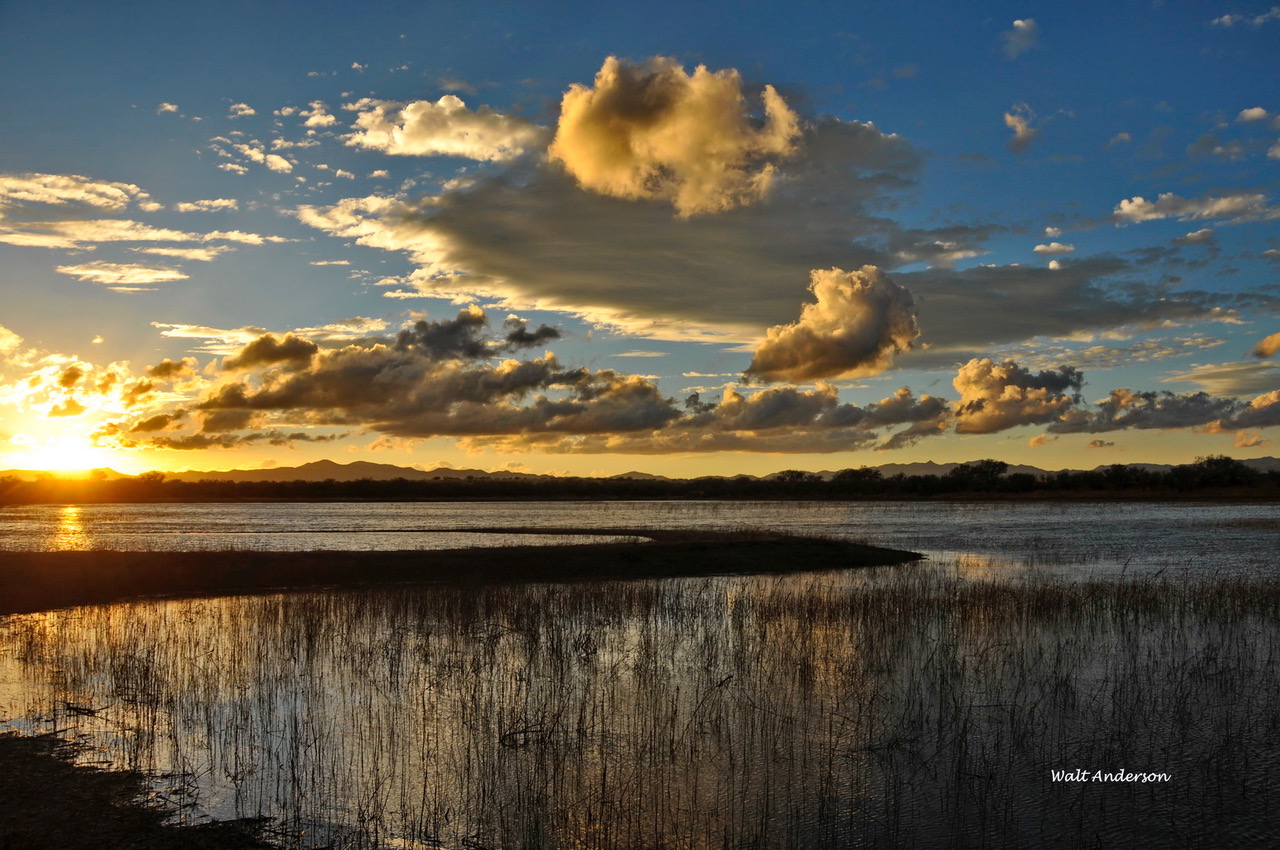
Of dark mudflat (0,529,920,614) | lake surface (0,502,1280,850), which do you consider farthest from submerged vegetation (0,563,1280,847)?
dark mudflat (0,529,920,614)

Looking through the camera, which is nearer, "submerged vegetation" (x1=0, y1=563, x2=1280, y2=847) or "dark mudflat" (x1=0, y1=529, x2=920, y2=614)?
"submerged vegetation" (x1=0, y1=563, x2=1280, y2=847)

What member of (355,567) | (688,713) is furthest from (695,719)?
(355,567)

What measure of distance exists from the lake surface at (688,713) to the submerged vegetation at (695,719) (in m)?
0.06

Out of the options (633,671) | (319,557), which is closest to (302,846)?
(633,671)

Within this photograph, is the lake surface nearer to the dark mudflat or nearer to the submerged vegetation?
the submerged vegetation

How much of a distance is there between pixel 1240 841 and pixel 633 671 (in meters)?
10.7

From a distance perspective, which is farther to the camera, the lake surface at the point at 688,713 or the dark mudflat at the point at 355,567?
the dark mudflat at the point at 355,567

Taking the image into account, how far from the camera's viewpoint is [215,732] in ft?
43.6

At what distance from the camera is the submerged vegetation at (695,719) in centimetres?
1023

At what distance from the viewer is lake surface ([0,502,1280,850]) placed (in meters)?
10.3

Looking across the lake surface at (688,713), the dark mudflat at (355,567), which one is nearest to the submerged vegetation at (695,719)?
the lake surface at (688,713)

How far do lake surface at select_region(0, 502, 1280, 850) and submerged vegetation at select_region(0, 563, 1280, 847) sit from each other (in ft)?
0.20

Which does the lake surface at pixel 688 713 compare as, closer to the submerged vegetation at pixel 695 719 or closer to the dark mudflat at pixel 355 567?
the submerged vegetation at pixel 695 719

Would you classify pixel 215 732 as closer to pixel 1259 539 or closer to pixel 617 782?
pixel 617 782
